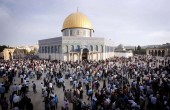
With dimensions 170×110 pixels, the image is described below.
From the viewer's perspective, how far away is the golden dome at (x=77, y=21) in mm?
40906

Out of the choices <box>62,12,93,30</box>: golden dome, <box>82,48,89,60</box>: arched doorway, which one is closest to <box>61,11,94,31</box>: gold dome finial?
<box>62,12,93,30</box>: golden dome

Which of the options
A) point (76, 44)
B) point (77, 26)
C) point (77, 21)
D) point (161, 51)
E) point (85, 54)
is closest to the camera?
point (76, 44)

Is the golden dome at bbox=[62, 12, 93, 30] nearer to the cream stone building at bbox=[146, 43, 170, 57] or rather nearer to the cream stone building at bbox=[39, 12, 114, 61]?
the cream stone building at bbox=[39, 12, 114, 61]

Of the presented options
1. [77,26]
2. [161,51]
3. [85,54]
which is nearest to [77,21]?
[77,26]

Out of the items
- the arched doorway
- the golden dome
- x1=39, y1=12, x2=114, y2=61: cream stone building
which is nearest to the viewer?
x1=39, y1=12, x2=114, y2=61: cream stone building

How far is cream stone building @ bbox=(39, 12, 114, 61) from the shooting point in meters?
37.1

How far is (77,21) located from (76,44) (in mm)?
6757

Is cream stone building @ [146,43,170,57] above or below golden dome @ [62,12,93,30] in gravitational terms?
below

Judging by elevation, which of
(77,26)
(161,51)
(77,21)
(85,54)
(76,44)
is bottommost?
(85,54)

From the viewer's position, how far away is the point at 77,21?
41.1 metres

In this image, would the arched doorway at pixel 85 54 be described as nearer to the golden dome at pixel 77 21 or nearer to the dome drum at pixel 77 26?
the dome drum at pixel 77 26

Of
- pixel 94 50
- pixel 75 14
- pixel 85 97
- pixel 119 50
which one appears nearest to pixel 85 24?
pixel 75 14

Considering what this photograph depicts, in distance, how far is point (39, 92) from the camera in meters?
15.4

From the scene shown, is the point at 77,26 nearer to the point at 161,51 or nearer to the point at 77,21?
the point at 77,21
